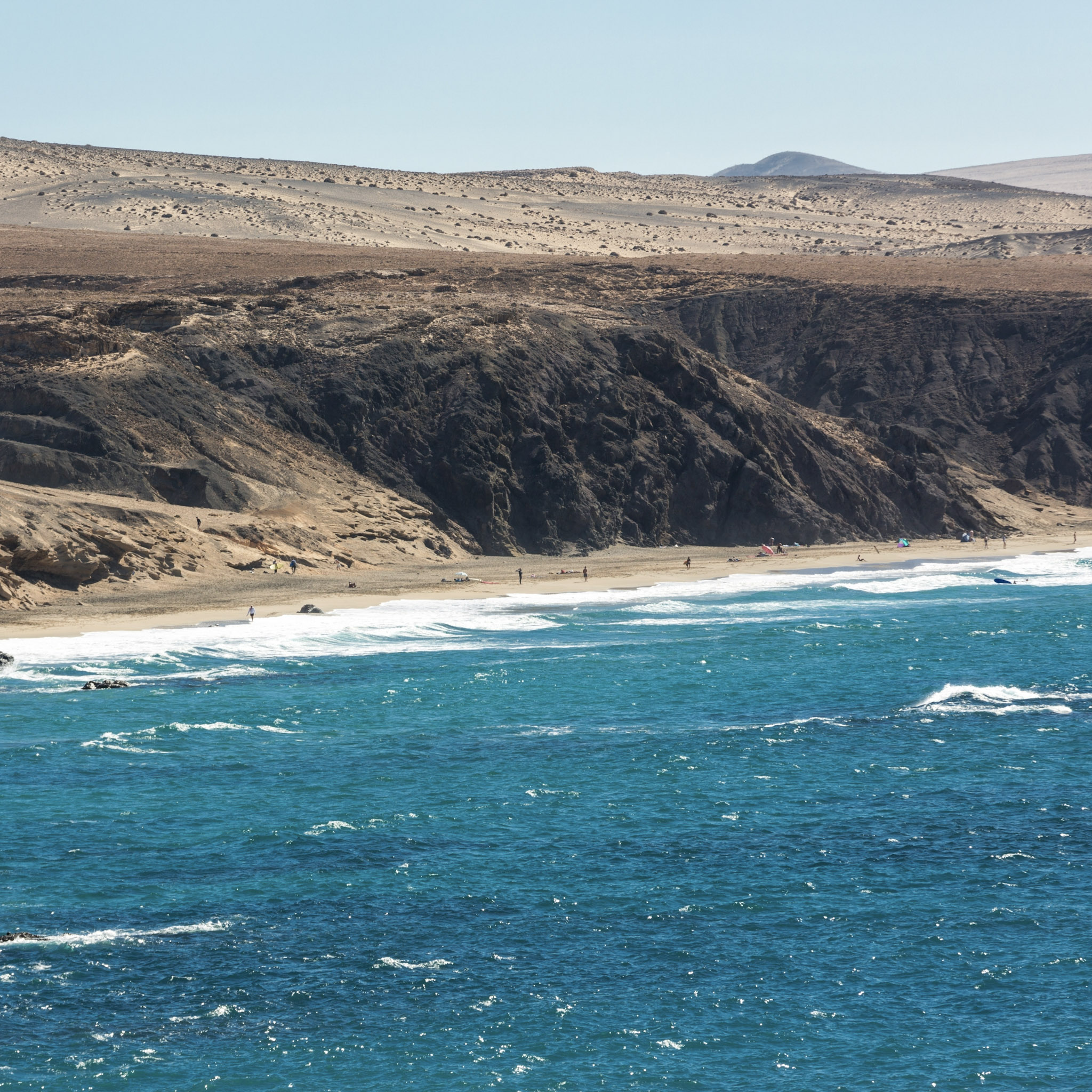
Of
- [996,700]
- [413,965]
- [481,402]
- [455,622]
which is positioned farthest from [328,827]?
[481,402]

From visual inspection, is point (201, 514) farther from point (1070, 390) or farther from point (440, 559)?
point (1070, 390)

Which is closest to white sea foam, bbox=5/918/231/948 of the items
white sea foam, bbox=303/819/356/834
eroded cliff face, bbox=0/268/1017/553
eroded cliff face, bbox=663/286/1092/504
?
white sea foam, bbox=303/819/356/834

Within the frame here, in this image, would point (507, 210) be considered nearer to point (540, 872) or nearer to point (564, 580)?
point (564, 580)

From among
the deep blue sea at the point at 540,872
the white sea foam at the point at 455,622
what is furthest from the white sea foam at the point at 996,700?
the white sea foam at the point at 455,622

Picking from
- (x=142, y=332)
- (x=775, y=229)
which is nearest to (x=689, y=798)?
(x=142, y=332)

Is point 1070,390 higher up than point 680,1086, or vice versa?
point 1070,390

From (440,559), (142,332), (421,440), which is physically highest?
(142,332)

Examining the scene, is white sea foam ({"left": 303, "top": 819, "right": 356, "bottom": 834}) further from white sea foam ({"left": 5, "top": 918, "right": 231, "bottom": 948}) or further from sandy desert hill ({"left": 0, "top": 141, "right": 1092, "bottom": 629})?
sandy desert hill ({"left": 0, "top": 141, "right": 1092, "bottom": 629})
